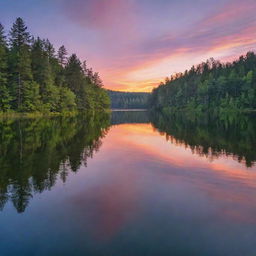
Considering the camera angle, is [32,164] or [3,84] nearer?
[32,164]

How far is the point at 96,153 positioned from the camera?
20547 mm

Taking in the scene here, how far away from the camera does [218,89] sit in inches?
4820

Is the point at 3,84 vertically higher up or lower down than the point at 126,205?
higher up

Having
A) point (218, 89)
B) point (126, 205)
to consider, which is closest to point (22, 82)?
point (126, 205)

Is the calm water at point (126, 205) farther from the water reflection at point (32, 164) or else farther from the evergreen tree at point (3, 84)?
the evergreen tree at point (3, 84)

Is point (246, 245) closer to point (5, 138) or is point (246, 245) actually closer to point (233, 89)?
point (5, 138)

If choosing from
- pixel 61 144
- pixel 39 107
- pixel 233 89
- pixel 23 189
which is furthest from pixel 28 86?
pixel 233 89

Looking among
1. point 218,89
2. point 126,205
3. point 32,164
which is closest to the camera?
point 126,205

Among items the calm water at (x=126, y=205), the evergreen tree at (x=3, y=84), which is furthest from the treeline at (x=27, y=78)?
the calm water at (x=126, y=205)

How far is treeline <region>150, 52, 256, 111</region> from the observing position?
111 metres

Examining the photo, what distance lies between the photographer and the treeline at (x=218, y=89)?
111 meters

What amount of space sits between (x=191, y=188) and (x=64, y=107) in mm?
66545

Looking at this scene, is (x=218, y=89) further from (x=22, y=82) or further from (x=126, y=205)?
(x=126, y=205)

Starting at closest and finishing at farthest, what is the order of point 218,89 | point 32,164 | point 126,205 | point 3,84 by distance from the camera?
point 126,205
point 32,164
point 3,84
point 218,89
